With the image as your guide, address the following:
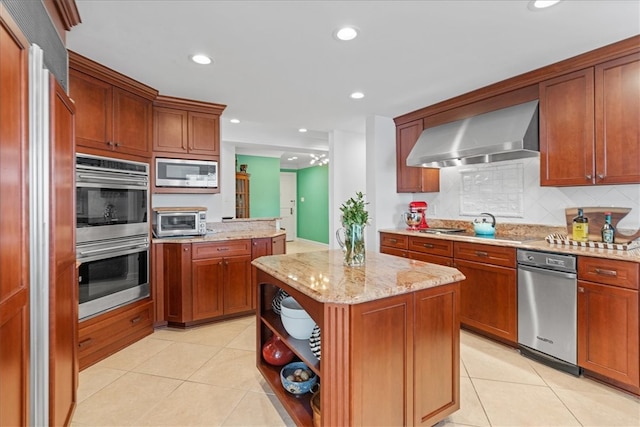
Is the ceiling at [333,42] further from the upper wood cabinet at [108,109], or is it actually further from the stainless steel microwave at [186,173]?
the stainless steel microwave at [186,173]

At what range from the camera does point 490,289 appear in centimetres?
286

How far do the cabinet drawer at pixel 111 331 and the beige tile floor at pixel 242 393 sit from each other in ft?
0.35

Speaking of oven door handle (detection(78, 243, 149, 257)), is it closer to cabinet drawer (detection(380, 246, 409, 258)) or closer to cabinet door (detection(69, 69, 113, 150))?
cabinet door (detection(69, 69, 113, 150))

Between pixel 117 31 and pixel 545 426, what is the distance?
352 centimetres

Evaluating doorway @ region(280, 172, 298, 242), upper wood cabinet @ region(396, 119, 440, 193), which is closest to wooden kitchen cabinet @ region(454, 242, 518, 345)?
upper wood cabinet @ region(396, 119, 440, 193)

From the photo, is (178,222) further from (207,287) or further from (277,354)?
(277,354)

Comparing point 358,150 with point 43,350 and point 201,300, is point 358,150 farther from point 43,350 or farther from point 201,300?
point 43,350

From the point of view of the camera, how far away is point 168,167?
3.36 meters

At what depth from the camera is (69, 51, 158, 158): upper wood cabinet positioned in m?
2.52

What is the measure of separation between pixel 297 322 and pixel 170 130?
259 centimetres

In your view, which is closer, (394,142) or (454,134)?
(454,134)

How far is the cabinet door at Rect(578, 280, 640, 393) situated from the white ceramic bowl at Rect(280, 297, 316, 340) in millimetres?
1949

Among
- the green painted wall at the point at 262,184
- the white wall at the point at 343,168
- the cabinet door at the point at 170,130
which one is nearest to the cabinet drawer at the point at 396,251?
the white wall at the point at 343,168

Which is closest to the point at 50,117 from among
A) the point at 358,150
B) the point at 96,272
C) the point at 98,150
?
the point at 98,150
